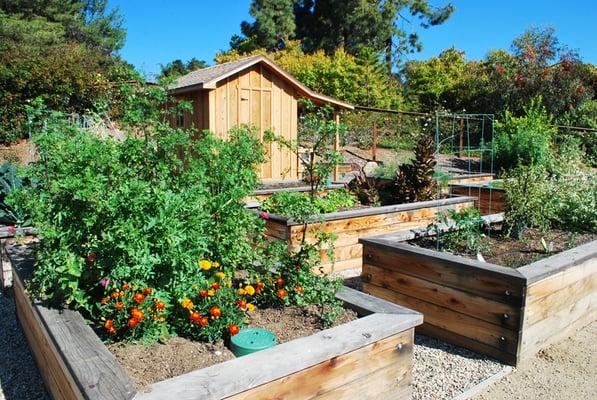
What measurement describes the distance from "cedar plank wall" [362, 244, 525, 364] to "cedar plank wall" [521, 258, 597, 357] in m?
0.11

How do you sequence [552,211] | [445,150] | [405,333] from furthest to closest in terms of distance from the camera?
[445,150] → [552,211] → [405,333]

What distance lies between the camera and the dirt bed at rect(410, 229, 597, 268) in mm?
→ 3974

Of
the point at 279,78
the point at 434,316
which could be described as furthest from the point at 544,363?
the point at 279,78

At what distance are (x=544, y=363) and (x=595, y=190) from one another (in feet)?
9.21

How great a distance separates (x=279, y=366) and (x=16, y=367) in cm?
218

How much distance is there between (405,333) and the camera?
259 cm

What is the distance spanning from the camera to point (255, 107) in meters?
9.21

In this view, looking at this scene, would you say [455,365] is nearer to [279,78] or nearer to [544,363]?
[544,363]

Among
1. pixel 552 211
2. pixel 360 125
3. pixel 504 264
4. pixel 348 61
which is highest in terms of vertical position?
pixel 348 61

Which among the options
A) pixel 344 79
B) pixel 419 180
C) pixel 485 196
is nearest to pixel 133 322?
pixel 419 180

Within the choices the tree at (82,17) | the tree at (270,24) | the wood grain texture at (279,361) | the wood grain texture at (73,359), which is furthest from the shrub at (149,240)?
the tree at (270,24)

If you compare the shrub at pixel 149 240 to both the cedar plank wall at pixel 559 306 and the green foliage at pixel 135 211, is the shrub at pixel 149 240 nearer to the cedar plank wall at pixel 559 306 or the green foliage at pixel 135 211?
the green foliage at pixel 135 211

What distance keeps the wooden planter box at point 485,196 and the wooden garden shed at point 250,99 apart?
2950mm

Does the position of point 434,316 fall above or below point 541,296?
below
